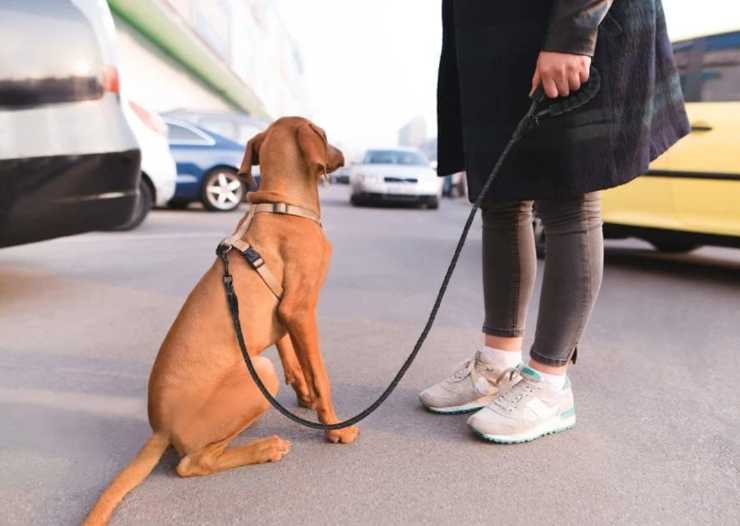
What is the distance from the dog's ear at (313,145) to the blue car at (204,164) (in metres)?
7.50

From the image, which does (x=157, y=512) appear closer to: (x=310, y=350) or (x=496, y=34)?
(x=310, y=350)

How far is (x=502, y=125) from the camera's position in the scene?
1.91 meters

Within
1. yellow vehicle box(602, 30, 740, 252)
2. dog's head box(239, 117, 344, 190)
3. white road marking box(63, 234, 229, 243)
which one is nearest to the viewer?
dog's head box(239, 117, 344, 190)

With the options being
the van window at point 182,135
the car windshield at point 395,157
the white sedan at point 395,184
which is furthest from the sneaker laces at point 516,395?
the car windshield at point 395,157

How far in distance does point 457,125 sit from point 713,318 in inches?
91.3

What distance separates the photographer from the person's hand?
1.67m

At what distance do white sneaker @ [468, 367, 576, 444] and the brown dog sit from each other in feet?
1.45

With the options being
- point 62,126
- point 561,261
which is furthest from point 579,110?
point 62,126

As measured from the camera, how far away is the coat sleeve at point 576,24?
1.62 metres

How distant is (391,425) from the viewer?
2049mm

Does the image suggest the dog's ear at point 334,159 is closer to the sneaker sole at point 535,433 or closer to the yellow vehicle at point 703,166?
the sneaker sole at point 535,433

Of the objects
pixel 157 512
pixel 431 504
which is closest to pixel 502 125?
pixel 431 504

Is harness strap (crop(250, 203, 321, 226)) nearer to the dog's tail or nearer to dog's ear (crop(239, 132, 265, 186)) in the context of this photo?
dog's ear (crop(239, 132, 265, 186))

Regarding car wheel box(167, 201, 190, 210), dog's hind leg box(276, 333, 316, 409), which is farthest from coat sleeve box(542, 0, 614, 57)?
car wheel box(167, 201, 190, 210)
